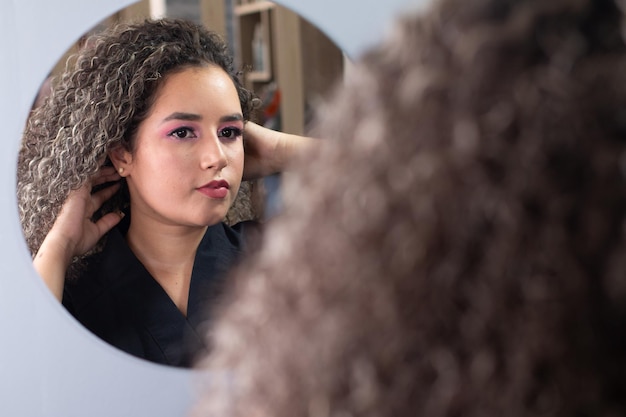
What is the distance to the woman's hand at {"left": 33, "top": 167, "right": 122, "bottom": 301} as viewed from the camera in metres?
1.00

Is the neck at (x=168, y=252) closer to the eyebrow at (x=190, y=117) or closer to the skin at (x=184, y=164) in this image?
the skin at (x=184, y=164)

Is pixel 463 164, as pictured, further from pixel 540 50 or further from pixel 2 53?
pixel 2 53

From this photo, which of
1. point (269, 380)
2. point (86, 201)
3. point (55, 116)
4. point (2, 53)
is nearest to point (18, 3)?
point (2, 53)

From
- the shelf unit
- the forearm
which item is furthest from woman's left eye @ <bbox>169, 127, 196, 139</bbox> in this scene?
the forearm

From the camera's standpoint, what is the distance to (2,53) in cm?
101

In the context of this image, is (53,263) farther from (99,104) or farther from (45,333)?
(99,104)

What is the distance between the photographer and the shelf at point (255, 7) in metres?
0.93

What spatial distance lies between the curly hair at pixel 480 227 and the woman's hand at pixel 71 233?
0.71 metres

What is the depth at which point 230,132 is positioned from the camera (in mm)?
927

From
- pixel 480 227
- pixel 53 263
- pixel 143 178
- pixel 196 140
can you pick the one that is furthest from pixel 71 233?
pixel 480 227

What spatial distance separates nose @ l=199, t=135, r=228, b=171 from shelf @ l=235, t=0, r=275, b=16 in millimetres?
183

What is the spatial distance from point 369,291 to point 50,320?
83cm

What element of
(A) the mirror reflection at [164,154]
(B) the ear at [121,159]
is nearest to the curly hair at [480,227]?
(A) the mirror reflection at [164,154]

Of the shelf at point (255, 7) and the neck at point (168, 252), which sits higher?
the shelf at point (255, 7)
